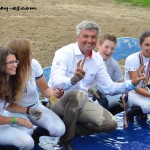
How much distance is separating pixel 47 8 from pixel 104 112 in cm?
1229

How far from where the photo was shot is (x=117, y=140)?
518cm

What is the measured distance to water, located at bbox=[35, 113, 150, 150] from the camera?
16.3ft

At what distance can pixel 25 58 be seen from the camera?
4480 millimetres

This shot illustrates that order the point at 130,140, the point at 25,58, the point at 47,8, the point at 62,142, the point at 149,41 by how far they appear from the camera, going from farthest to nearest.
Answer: the point at 47,8
the point at 149,41
the point at 130,140
the point at 62,142
the point at 25,58

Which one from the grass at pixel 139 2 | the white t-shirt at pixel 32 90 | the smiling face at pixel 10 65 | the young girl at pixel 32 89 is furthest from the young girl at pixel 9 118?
the grass at pixel 139 2

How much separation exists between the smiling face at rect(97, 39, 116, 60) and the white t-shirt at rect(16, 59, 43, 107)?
114cm

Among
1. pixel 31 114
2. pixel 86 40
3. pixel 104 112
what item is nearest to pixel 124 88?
pixel 104 112

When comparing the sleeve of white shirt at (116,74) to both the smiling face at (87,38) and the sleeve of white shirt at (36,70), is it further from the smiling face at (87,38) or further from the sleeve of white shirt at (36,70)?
the sleeve of white shirt at (36,70)

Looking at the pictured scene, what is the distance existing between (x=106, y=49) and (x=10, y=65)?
164cm

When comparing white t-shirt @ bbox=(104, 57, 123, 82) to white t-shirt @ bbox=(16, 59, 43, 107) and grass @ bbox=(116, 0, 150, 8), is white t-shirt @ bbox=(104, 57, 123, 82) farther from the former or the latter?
grass @ bbox=(116, 0, 150, 8)

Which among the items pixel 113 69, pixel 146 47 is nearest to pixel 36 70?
pixel 113 69

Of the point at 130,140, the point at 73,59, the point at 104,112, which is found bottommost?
the point at 130,140

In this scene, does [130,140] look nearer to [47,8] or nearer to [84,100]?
[84,100]

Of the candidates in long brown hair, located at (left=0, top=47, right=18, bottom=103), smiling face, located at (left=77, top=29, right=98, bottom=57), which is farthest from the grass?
long brown hair, located at (left=0, top=47, right=18, bottom=103)
